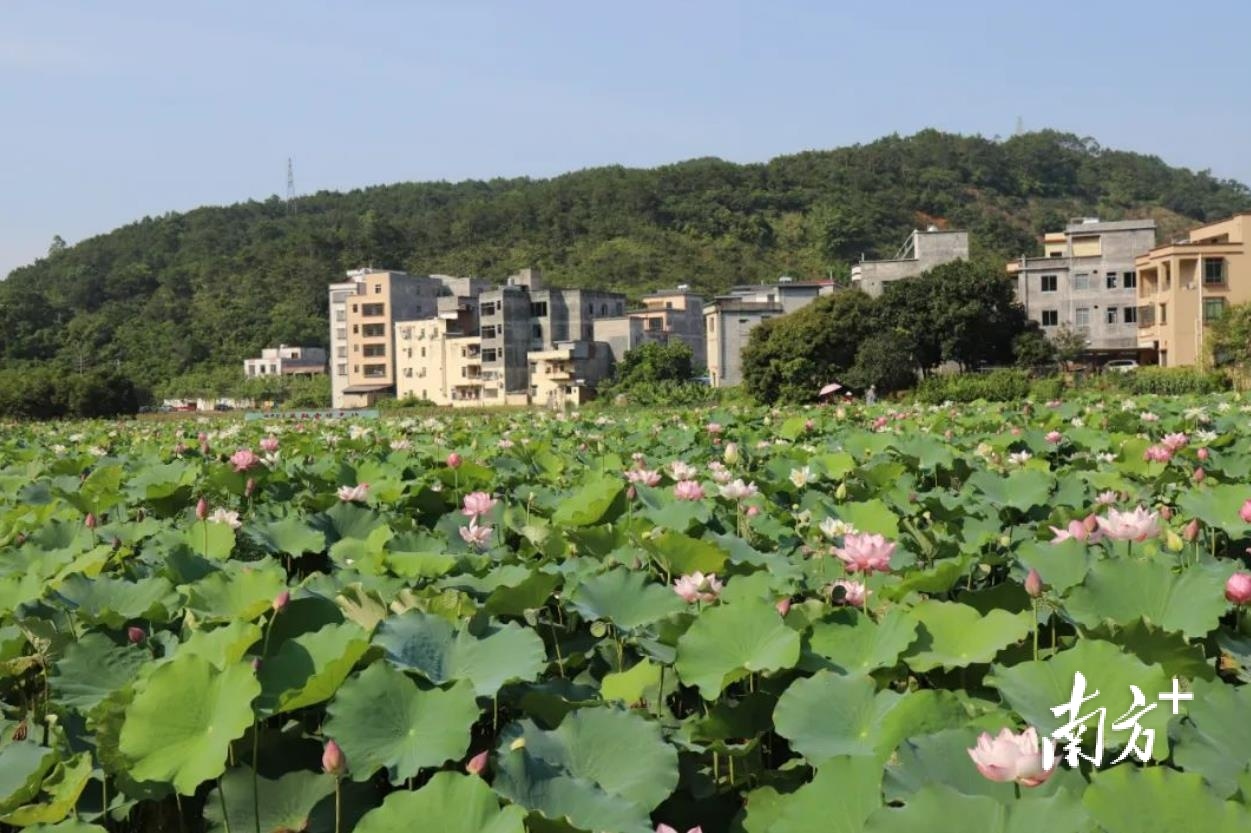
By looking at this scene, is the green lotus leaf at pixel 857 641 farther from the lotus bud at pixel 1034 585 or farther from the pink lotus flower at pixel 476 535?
the pink lotus flower at pixel 476 535

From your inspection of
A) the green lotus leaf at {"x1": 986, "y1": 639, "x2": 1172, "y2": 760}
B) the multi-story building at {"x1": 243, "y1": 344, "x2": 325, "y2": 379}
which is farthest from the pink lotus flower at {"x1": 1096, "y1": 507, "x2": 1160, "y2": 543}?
the multi-story building at {"x1": 243, "y1": 344, "x2": 325, "y2": 379}

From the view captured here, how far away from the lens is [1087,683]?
1.50 metres

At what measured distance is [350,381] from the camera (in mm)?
65500

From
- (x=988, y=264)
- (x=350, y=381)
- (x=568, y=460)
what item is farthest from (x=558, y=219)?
(x=568, y=460)

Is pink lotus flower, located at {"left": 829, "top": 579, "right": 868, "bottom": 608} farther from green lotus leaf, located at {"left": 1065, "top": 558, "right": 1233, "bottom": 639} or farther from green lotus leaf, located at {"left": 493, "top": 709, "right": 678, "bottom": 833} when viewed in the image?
green lotus leaf, located at {"left": 493, "top": 709, "right": 678, "bottom": 833}

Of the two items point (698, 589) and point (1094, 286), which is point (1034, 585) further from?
point (1094, 286)

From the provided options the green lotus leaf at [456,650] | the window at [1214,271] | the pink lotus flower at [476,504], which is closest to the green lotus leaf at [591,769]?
the green lotus leaf at [456,650]

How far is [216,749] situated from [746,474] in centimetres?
319

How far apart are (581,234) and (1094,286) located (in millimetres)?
53570

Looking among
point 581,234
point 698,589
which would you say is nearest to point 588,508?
point 698,589

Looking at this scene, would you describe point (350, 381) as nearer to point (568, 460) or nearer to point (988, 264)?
point (988, 264)

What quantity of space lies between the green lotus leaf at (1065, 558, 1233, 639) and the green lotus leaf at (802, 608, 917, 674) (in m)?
0.36

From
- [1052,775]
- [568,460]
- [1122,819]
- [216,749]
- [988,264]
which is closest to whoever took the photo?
[1122,819]

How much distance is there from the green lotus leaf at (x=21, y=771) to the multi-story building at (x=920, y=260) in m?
46.5
